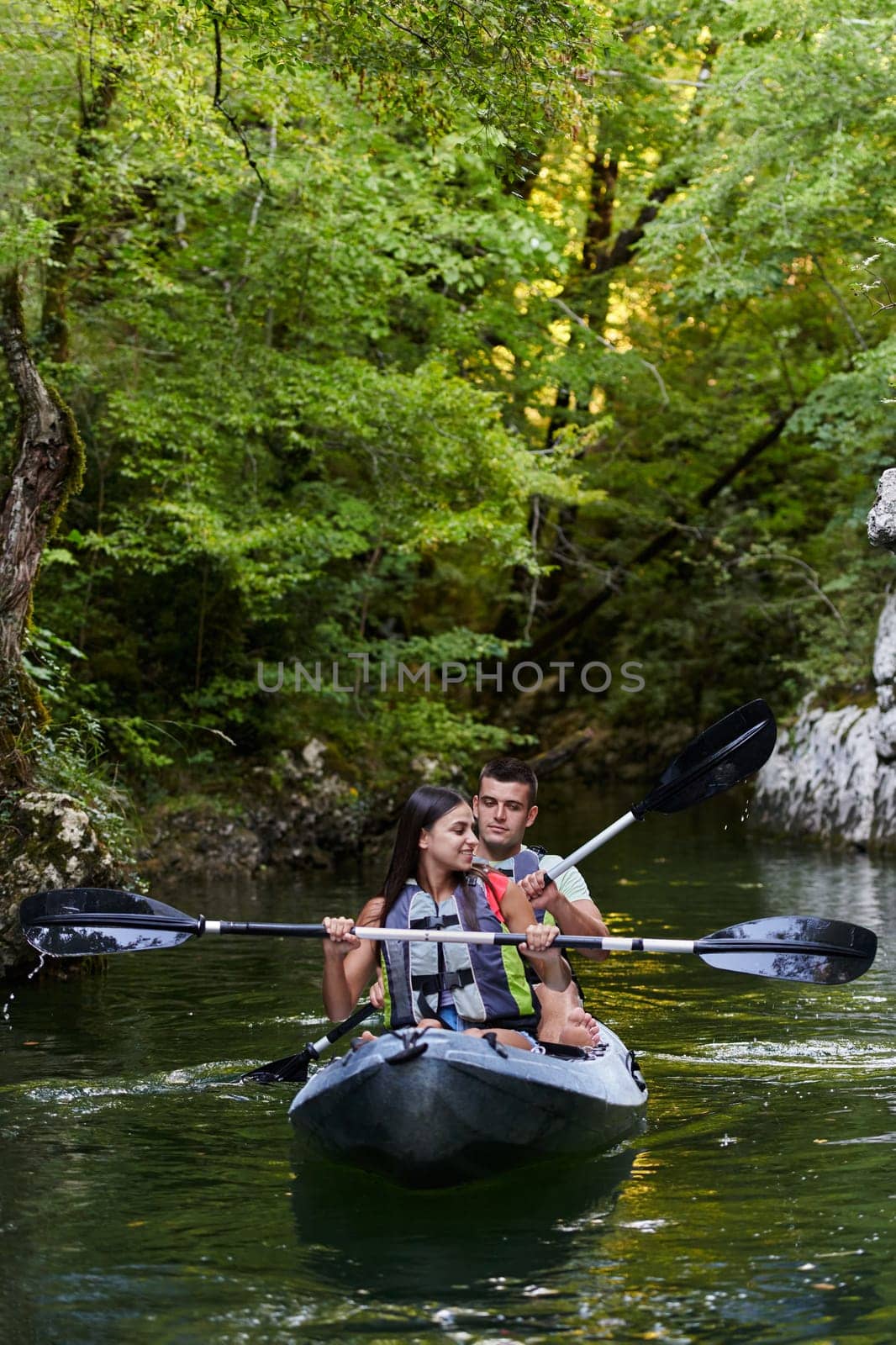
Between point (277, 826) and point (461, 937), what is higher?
point (461, 937)

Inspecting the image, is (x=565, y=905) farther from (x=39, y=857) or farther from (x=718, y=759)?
(x=39, y=857)

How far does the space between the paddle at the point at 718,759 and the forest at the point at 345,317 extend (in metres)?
2.88

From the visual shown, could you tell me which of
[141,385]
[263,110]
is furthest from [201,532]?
[263,110]

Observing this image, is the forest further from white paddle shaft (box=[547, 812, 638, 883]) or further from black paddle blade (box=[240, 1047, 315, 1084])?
white paddle shaft (box=[547, 812, 638, 883])

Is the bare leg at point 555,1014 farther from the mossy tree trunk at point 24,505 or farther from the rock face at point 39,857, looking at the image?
the mossy tree trunk at point 24,505

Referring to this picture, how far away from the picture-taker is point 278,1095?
20.7 feet

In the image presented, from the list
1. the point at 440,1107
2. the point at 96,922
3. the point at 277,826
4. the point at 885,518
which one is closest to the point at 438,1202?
the point at 440,1107

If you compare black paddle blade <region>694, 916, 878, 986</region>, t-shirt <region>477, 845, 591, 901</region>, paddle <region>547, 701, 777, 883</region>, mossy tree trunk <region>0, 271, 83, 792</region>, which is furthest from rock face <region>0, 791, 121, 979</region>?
black paddle blade <region>694, 916, 878, 986</region>

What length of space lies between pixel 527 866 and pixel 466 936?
0.63 metres

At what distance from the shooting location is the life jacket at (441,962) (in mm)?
5223

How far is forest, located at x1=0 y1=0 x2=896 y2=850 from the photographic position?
9.25m

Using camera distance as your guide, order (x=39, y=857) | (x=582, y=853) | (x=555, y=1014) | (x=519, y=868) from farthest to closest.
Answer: (x=39, y=857) < (x=582, y=853) < (x=519, y=868) < (x=555, y=1014)

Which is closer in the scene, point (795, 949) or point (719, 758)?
point (795, 949)

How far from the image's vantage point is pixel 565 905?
218 inches
